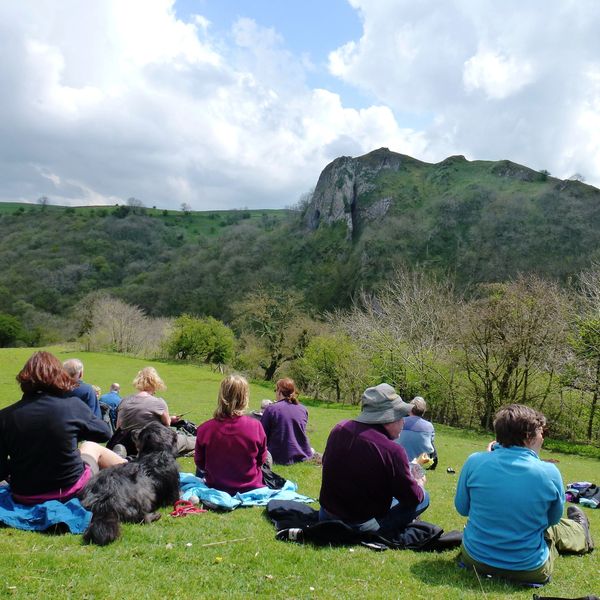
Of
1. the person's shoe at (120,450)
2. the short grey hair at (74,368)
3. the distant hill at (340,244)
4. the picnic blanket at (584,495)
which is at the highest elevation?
the distant hill at (340,244)

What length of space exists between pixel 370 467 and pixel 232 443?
2241 mm

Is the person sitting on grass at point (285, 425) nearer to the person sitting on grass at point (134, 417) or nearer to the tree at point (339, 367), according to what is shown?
the person sitting on grass at point (134, 417)

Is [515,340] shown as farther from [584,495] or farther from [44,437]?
[44,437]

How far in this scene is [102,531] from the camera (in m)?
4.72

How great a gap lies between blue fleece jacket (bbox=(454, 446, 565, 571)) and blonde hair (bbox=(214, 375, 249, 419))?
3092 mm

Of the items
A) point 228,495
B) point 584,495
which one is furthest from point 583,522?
point 584,495

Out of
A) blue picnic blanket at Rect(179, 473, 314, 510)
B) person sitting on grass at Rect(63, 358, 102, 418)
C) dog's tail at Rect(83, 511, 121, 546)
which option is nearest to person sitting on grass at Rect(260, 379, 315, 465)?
blue picnic blanket at Rect(179, 473, 314, 510)

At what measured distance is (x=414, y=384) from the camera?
29422 mm

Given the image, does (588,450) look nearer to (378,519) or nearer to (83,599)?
(378,519)

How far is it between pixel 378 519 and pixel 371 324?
105ft

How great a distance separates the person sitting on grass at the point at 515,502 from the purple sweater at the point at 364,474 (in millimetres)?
714

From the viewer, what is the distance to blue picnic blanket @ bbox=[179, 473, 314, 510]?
6.14 metres

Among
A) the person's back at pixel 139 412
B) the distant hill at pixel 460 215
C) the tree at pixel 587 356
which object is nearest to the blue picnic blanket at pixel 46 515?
the person's back at pixel 139 412

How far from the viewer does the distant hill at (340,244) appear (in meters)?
81.2
